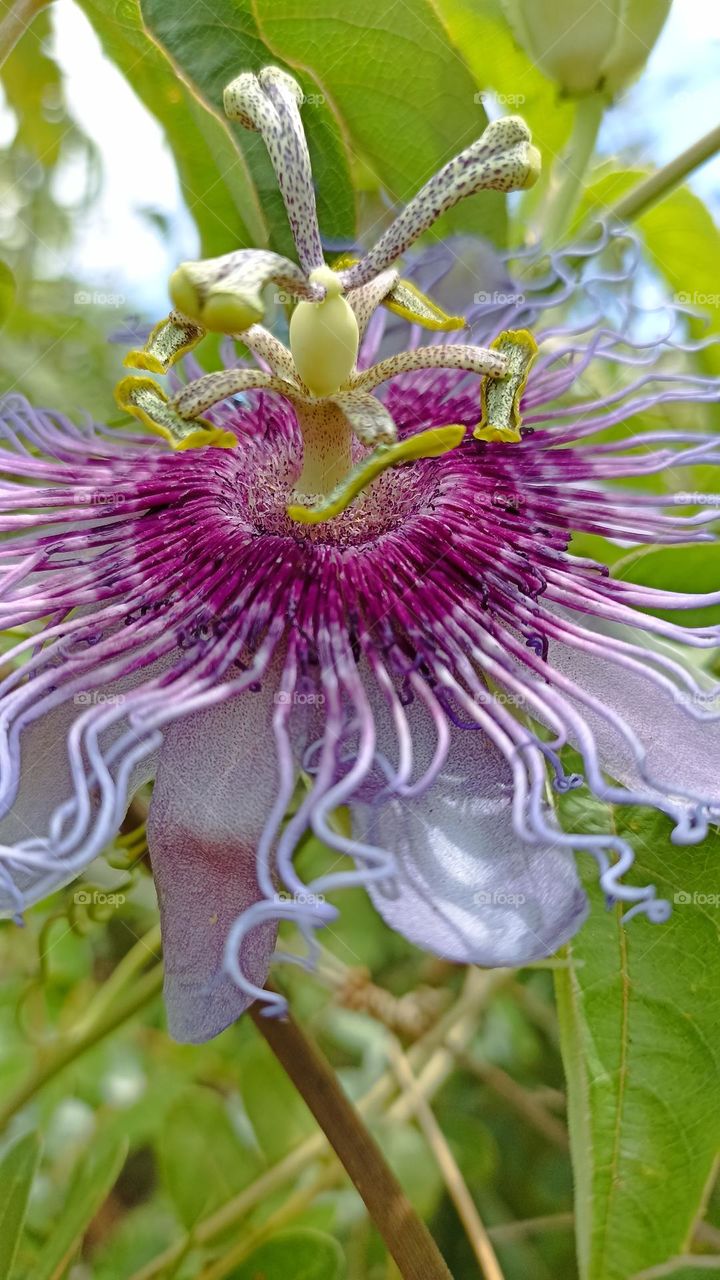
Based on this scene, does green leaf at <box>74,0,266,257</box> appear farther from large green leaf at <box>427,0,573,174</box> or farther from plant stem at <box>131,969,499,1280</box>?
plant stem at <box>131,969,499,1280</box>

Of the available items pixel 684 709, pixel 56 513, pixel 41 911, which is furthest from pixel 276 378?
pixel 41 911

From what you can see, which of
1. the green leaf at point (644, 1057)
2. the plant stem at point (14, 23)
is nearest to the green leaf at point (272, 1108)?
the green leaf at point (644, 1057)

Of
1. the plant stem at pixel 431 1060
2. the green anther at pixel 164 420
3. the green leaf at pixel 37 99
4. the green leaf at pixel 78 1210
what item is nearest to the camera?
the green anther at pixel 164 420

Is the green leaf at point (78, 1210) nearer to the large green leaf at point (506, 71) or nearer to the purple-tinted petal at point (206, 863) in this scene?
the purple-tinted petal at point (206, 863)

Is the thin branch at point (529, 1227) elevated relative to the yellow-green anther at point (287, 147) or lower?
lower

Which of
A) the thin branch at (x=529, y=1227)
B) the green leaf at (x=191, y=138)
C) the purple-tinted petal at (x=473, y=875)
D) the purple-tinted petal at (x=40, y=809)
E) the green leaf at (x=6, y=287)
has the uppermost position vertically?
the green leaf at (x=191, y=138)

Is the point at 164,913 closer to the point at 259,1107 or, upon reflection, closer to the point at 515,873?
the point at 515,873

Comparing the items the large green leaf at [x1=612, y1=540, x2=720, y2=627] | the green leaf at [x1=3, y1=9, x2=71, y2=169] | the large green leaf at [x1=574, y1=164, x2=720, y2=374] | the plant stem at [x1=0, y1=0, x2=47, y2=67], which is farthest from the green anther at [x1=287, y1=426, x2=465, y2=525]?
the green leaf at [x1=3, y1=9, x2=71, y2=169]
